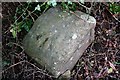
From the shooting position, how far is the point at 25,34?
262 cm

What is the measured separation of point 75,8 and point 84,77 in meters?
0.55

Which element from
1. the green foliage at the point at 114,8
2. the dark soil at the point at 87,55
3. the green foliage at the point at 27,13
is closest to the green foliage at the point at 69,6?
the green foliage at the point at 27,13

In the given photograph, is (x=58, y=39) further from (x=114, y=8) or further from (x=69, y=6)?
(x=114, y=8)

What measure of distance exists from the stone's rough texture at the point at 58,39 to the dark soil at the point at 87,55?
0.33 feet

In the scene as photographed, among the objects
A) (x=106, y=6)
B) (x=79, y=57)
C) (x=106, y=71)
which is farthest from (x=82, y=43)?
(x=106, y=6)

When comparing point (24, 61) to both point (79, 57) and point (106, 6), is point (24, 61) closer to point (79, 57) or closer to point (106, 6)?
point (79, 57)

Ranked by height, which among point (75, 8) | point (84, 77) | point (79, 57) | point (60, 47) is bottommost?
point (84, 77)

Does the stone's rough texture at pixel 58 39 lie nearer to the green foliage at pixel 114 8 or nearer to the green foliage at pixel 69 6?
the green foliage at pixel 69 6

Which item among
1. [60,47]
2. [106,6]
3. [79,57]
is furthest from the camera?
[106,6]

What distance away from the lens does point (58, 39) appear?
237 cm

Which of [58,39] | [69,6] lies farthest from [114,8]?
[58,39]

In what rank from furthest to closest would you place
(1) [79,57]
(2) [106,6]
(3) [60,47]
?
(2) [106,6]
(1) [79,57]
(3) [60,47]

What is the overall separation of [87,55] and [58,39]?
37 centimetres

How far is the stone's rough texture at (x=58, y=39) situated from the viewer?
236 cm
